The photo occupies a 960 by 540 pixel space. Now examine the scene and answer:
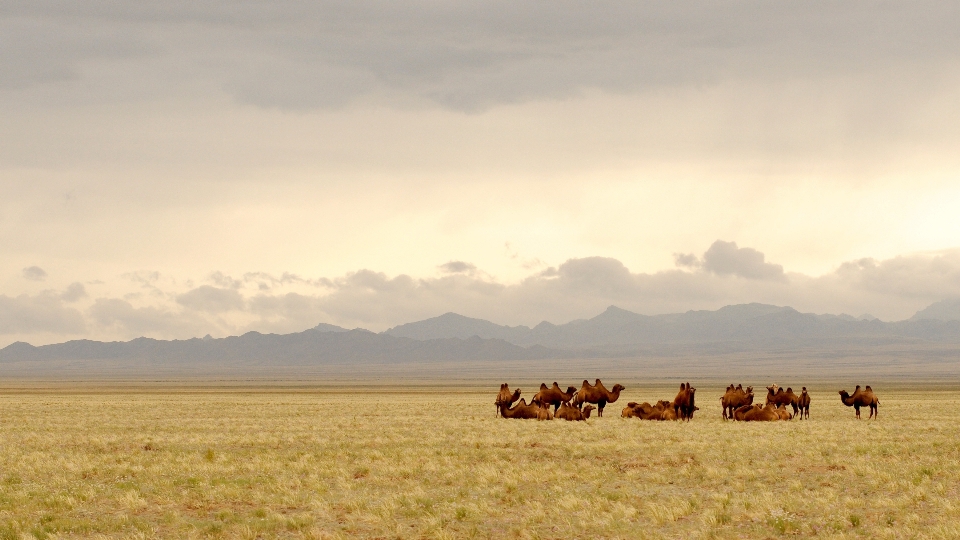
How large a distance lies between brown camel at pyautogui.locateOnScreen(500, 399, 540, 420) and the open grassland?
414 centimetres

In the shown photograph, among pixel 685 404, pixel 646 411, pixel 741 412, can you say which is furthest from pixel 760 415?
pixel 646 411

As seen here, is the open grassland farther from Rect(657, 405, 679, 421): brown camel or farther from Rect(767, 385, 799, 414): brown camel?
Rect(767, 385, 799, 414): brown camel

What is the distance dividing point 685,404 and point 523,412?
6.42 metres

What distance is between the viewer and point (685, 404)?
3538 cm

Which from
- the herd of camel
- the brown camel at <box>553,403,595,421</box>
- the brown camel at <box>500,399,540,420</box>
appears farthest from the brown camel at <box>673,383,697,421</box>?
the brown camel at <box>500,399,540,420</box>

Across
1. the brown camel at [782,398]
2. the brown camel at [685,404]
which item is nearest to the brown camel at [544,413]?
the brown camel at [685,404]

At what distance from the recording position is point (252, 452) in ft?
85.6

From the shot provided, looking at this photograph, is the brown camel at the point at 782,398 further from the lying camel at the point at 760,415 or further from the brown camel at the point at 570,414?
the brown camel at the point at 570,414

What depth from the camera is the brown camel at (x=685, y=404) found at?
35.3 metres

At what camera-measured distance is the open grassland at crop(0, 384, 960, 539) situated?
15820 mm

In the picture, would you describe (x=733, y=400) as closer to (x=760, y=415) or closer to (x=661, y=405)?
(x=760, y=415)

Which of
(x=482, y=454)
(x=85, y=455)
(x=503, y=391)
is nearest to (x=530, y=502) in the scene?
(x=482, y=454)

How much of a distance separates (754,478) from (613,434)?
9716 mm

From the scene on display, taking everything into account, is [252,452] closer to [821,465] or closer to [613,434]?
[613,434]
